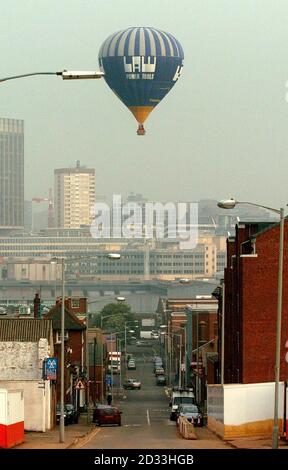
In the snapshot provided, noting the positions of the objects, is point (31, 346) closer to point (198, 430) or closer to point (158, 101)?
point (198, 430)

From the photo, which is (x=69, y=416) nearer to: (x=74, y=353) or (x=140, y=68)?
(x=74, y=353)

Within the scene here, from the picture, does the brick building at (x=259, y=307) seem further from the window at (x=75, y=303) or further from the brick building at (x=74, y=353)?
the window at (x=75, y=303)

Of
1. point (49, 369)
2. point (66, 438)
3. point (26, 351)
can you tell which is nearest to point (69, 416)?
point (26, 351)

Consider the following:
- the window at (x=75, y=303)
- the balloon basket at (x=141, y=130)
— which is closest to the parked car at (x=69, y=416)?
the window at (x=75, y=303)

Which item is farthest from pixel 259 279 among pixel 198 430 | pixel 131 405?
pixel 131 405

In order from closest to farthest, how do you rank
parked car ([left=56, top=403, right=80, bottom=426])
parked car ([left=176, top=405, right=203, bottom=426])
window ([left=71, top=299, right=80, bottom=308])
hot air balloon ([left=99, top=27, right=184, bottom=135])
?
parked car ([left=176, top=405, right=203, bottom=426]), parked car ([left=56, top=403, right=80, bottom=426]), window ([left=71, top=299, right=80, bottom=308]), hot air balloon ([left=99, top=27, right=184, bottom=135])

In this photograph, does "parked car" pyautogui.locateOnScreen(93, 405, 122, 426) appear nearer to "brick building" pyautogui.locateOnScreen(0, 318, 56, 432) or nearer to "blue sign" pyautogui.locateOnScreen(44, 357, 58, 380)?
"brick building" pyautogui.locateOnScreen(0, 318, 56, 432)

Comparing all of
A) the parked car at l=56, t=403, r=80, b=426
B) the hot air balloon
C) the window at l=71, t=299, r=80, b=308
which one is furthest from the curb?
the hot air balloon
